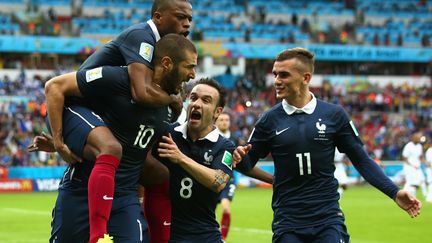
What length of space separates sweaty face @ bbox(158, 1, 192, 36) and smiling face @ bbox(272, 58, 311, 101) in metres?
0.99

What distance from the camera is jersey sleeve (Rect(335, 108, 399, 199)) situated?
7555 millimetres

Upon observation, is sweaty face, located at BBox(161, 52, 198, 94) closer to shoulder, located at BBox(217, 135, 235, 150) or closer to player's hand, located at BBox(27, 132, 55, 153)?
shoulder, located at BBox(217, 135, 235, 150)

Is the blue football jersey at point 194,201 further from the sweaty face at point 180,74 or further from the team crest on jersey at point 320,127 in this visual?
the team crest on jersey at point 320,127

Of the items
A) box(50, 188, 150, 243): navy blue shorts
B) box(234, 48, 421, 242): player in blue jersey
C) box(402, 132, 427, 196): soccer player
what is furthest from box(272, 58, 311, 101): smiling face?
box(402, 132, 427, 196): soccer player

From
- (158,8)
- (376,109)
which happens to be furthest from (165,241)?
(376,109)

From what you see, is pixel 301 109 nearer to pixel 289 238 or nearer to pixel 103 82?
pixel 289 238

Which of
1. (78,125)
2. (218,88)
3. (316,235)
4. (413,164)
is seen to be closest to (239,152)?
(218,88)

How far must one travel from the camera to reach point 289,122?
770cm

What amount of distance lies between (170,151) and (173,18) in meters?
1.14

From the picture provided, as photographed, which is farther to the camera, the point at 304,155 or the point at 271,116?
the point at 271,116

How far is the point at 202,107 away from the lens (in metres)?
7.20

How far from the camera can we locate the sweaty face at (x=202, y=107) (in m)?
7.21

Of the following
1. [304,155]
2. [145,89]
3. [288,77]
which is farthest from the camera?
[288,77]

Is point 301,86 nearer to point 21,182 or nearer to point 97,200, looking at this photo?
point 97,200
